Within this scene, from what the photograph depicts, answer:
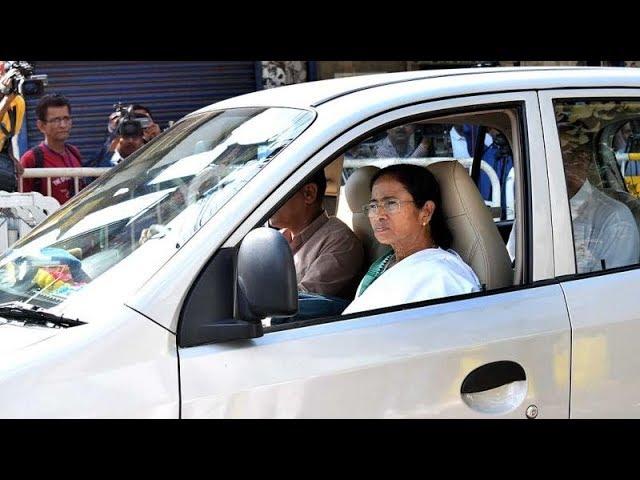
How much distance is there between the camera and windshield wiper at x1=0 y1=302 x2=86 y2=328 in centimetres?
273

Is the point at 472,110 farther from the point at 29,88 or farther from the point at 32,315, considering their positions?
the point at 29,88

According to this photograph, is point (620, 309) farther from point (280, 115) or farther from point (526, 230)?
point (280, 115)

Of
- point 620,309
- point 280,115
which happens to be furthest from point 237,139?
point 620,309

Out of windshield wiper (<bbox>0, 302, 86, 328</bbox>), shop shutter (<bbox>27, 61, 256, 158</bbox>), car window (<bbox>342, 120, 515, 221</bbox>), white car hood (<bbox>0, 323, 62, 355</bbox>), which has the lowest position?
white car hood (<bbox>0, 323, 62, 355</bbox>)

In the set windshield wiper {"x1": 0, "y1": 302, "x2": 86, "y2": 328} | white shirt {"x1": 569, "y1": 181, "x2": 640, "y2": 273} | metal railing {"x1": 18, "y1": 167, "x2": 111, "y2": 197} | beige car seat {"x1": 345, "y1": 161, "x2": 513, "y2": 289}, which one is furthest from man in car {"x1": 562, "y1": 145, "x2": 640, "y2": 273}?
metal railing {"x1": 18, "y1": 167, "x2": 111, "y2": 197}

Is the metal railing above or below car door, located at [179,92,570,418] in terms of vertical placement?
above

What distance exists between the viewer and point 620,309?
315cm

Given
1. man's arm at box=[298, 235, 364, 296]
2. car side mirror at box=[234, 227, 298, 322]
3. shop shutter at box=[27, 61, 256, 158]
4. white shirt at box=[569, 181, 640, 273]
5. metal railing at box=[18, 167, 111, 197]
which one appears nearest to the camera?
car side mirror at box=[234, 227, 298, 322]

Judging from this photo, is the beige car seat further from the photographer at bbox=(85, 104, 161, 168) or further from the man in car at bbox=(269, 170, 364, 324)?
the photographer at bbox=(85, 104, 161, 168)

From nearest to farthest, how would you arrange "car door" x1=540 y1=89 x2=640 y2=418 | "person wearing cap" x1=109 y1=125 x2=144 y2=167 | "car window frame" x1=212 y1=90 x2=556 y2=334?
"car window frame" x1=212 y1=90 x2=556 y2=334
"car door" x1=540 y1=89 x2=640 y2=418
"person wearing cap" x1=109 y1=125 x2=144 y2=167

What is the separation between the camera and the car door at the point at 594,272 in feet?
10.1

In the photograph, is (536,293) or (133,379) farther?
(536,293)
